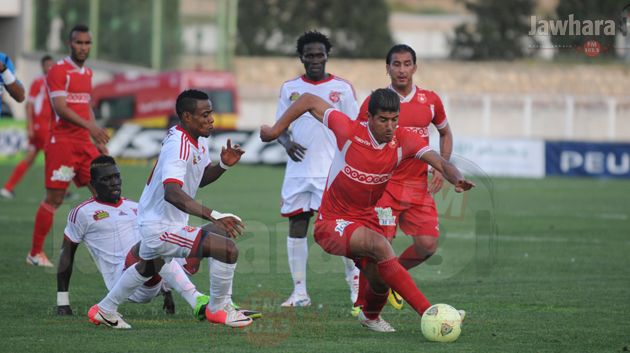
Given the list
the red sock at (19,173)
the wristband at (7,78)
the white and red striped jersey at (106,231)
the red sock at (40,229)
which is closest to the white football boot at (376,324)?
the white and red striped jersey at (106,231)

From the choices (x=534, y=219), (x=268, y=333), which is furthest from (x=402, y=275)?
(x=534, y=219)

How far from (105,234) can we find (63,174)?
3.02 meters

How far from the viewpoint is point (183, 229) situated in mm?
8672

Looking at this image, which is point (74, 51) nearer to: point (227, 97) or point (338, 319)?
point (338, 319)

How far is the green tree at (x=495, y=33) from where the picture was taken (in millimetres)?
64500

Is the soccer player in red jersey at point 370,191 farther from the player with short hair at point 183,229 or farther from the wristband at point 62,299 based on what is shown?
the wristband at point 62,299

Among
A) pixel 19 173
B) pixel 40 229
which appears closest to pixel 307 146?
pixel 40 229

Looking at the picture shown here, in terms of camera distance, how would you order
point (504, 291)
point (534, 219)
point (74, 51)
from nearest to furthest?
point (504, 291) → point (74, 51) → point (534, 219)

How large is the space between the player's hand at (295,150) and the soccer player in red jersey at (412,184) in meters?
1.06

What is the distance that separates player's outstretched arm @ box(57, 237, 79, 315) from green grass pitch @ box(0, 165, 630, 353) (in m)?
0.15

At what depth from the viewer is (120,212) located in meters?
9.97

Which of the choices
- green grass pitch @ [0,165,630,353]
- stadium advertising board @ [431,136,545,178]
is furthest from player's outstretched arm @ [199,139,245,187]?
stadium advertising board @ [431,136,545,178]

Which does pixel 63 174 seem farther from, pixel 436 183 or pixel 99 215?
pixel 436 183

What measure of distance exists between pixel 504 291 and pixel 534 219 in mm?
8358
